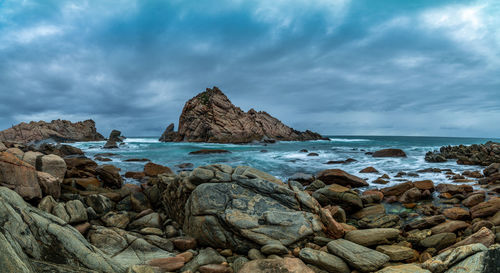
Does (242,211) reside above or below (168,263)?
above

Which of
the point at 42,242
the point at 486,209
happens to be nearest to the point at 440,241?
the point at 486,209

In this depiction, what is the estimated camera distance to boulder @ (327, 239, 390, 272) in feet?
13.9

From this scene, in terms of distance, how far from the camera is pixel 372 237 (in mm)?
5219

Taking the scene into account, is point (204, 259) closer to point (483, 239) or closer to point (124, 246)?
point (124, 246)

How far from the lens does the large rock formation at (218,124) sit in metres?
64.8

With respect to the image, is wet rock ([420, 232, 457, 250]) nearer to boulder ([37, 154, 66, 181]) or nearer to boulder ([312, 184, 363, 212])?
boulder ([312, 184, 363, 212])

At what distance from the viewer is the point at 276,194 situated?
249 inches

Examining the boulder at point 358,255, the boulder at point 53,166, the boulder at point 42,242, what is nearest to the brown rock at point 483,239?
the boulder at point 358,255

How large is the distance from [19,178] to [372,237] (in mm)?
8556

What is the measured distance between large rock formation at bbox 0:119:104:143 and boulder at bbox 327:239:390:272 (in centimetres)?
7827

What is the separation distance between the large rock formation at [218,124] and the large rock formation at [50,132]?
30.0 m

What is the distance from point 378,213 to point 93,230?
27.3 ft

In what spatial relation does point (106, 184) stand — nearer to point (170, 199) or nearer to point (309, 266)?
point (170, 199)

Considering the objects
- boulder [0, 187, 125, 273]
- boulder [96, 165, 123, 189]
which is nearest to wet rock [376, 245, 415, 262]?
boulder [0, 187, 125, 273]
